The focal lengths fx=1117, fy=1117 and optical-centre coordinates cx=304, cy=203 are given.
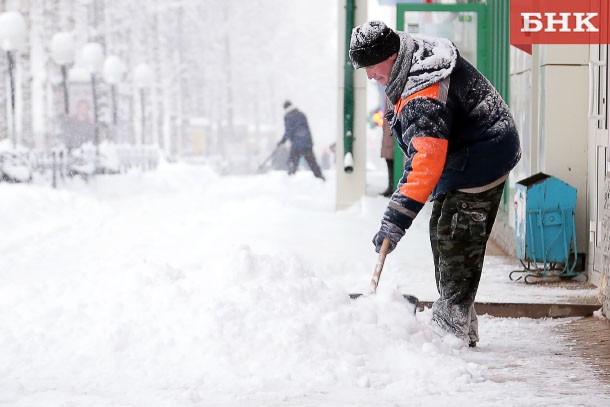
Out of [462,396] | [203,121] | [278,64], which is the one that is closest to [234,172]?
[203,121]

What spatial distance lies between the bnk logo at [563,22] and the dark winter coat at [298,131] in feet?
40.1

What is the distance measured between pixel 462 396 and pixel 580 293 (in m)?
3.43

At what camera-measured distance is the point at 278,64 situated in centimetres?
5881

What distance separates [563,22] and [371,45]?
4.22 meters

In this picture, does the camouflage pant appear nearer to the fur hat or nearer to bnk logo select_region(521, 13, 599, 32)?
the fur hat

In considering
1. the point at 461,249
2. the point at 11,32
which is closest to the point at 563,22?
the point at 461,249

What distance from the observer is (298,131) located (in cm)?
2258

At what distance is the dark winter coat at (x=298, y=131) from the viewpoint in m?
22.4

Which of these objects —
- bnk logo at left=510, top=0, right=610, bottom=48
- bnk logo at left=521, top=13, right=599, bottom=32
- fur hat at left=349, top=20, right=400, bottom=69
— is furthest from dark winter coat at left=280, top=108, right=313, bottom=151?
fur hat at left=349, top=20, right=400, bottom=69

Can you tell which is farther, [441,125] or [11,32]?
[11,32]

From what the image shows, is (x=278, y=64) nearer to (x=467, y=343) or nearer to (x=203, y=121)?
(x=203, y=121)

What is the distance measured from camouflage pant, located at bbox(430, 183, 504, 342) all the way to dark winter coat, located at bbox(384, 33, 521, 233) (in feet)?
0.29

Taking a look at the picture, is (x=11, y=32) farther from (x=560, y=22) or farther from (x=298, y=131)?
(x=560, y=22)

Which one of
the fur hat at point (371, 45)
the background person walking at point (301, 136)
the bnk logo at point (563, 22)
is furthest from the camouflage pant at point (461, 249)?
the background person walking at point (301, 136)
